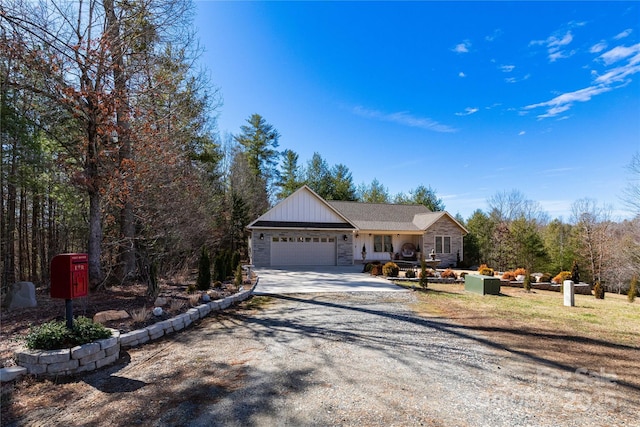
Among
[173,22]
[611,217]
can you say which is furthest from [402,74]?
[611,217]

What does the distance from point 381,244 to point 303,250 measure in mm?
6422

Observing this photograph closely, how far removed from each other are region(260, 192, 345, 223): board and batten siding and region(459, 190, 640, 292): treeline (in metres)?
11.4

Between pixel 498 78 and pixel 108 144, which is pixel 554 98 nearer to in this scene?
pixel 498 78

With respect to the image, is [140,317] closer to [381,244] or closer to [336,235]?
[336,235]

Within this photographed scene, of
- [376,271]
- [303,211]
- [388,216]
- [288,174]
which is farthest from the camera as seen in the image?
[288,174]

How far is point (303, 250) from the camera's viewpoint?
18188mm

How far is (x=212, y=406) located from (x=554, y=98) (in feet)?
54.4

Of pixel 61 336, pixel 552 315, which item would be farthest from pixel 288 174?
pixel 61 336

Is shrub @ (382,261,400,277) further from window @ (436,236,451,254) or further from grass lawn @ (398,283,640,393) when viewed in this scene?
window @ (436,236,451,254)

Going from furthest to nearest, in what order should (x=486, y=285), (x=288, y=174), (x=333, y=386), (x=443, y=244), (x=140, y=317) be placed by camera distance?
(x=288, y=174) → (x=443, y=244) → (x=486, y=285) → (x=140, y=317) → (x=333, y=386)

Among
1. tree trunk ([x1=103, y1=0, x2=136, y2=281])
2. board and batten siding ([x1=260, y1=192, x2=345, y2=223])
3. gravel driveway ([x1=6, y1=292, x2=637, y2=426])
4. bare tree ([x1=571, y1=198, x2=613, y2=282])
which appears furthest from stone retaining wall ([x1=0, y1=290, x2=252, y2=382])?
bare tree ([x1=571, y1=198, x2=613, y2=282])

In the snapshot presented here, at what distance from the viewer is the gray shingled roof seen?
850 inches

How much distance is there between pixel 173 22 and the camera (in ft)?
28.5

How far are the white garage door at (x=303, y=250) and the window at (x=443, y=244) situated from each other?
799 centimetres
